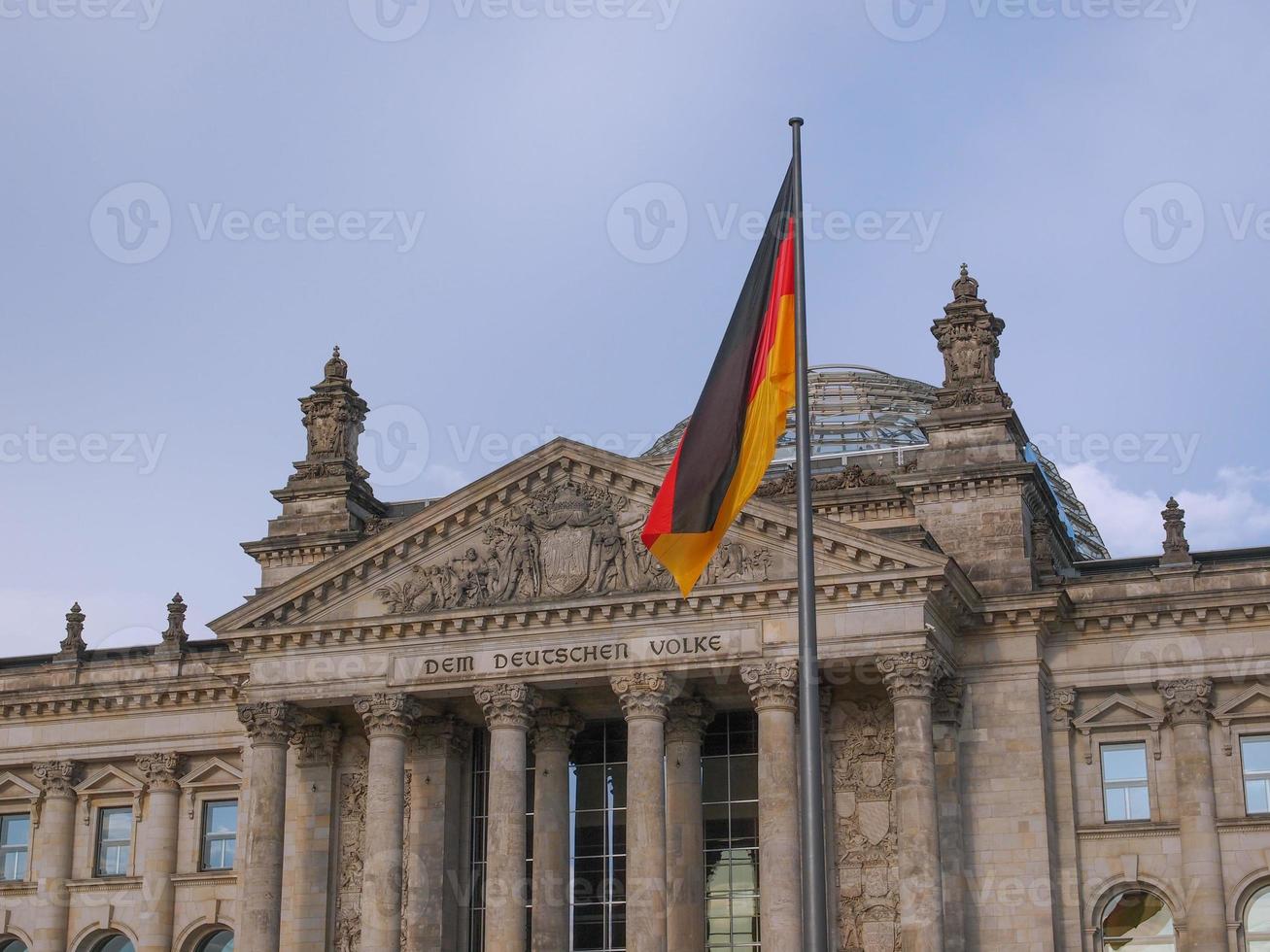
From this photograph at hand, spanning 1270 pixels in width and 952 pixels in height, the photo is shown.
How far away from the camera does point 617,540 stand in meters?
44.7

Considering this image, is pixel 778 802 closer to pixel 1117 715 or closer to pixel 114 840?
pixel 1117 715

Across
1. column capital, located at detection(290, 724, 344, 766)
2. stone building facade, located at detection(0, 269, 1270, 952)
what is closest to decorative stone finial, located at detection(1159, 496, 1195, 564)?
stone building facade, located at detection(0, 269, 1270, 952)

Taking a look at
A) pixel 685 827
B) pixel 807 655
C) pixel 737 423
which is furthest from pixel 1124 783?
pixel 807 655

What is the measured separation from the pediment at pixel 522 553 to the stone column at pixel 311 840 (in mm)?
4057

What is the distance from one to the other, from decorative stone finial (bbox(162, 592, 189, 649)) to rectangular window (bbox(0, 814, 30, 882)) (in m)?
6.87

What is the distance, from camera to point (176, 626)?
55281 mm

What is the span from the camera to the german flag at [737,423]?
85.5 ft

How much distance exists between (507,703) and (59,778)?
57.5 feet

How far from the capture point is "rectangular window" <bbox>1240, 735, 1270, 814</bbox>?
43469mm

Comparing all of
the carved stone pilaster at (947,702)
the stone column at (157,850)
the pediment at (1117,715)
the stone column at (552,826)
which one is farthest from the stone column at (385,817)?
the pediment at (1117,715)

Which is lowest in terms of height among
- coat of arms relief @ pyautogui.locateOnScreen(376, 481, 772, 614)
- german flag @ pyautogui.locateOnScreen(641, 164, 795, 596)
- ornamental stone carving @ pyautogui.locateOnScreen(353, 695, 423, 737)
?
ornamental stone carving @ pyautogui.locateOnScreen(353, 695, 423, 737)

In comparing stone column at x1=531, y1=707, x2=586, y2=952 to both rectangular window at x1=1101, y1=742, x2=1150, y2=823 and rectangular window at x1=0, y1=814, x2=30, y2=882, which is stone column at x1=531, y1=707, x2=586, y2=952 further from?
rectangular window at x1=0, y1=814, x2=30, y2=882

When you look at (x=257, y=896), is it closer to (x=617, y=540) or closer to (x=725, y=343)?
(x=617, y=540)

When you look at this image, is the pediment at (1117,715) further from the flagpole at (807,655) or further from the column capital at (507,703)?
the flagpole at (807,655)
